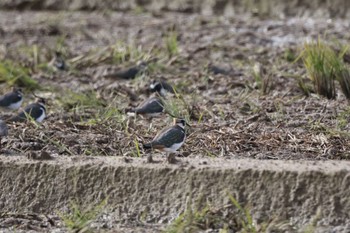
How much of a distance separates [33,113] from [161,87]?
1.43 m

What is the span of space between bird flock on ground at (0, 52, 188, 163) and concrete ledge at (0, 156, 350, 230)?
0.62ft

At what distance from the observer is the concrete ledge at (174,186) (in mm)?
5930

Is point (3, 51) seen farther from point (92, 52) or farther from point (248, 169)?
point (248, 169)

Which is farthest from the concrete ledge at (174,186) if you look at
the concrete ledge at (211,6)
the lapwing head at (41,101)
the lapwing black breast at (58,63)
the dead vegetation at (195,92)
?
the concrete ledge at (211,6)

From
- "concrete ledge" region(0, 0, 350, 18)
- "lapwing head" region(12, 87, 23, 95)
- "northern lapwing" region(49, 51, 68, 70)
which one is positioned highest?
"lapwing head" region(12, 87, 23, 95)

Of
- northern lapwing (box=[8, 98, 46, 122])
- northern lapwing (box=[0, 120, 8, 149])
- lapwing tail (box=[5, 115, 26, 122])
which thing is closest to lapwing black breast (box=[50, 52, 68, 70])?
northern lapwing (box=[8, 98, 46, 122])

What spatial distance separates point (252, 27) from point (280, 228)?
7432 mm

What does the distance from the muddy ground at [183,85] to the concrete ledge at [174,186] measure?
23 cm

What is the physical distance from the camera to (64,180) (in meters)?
6.41

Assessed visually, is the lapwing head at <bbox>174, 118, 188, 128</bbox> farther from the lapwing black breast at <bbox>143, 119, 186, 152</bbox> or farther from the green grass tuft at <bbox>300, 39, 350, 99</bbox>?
the green grass tuft at <bbox>300, 39, 350, 99</bbox>

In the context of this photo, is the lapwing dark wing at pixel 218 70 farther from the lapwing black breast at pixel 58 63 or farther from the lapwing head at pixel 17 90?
the lapwing head at pixel 17 90

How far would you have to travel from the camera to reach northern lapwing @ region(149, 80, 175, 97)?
9.14m

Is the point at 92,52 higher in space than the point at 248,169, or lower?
lower

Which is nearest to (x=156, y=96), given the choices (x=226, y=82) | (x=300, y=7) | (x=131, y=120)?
(x=131, y=120)
